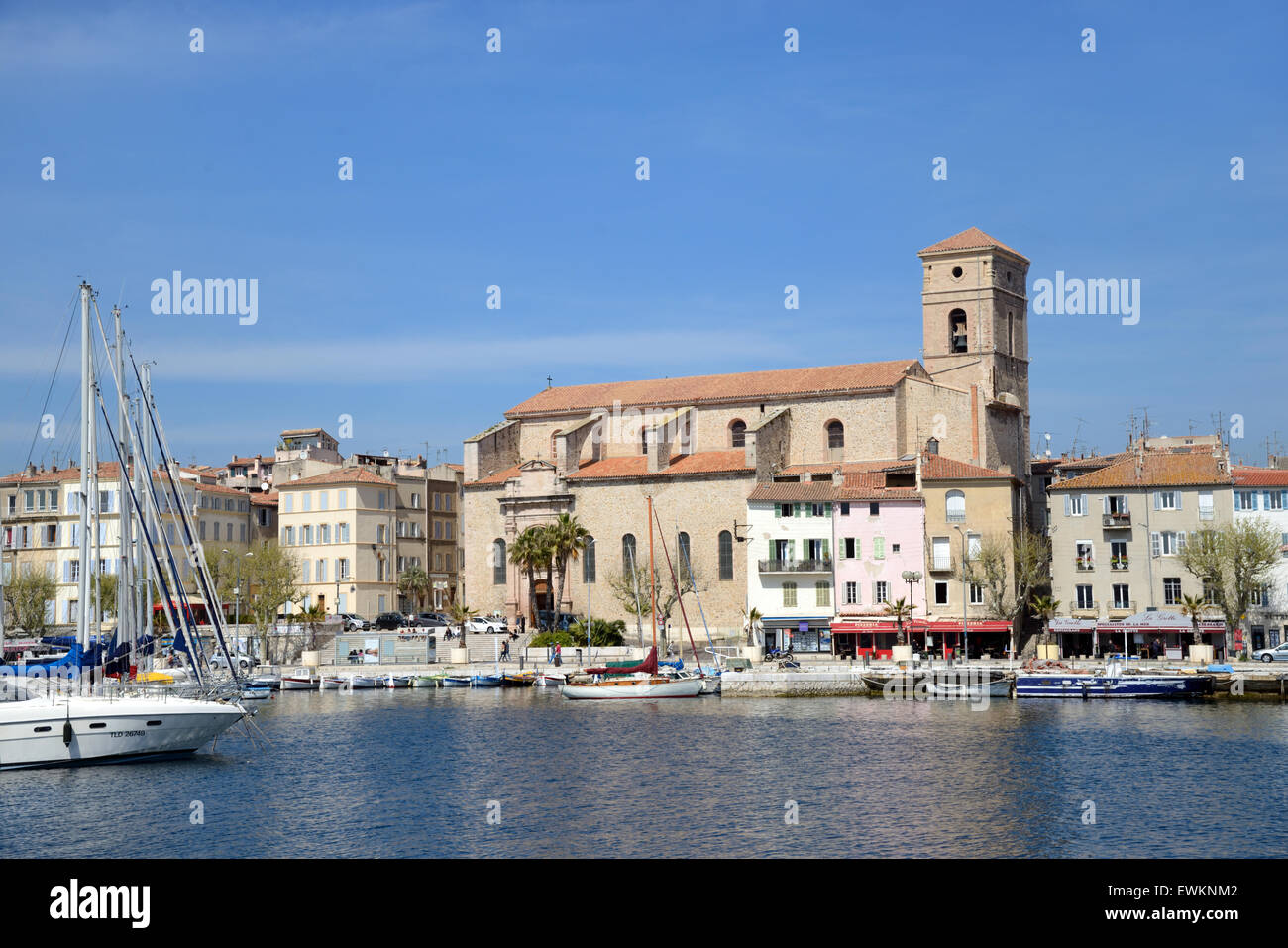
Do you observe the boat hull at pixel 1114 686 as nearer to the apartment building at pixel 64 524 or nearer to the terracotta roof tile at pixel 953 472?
the terracotta roof tile at pixel 953 472

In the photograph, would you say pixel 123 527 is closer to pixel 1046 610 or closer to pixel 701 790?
pixel 701 790

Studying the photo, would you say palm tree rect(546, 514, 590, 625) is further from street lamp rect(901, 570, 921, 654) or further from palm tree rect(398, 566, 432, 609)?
street lamp rect(901, 570, 921, 654)

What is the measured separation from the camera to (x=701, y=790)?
31.3 m

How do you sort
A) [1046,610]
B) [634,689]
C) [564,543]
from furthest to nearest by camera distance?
[564,543], [1046,610], [634,689]

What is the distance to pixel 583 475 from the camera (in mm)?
73812

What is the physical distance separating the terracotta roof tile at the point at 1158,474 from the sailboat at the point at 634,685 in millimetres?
21115

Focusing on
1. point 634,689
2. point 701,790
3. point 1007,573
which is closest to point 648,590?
point 634,689

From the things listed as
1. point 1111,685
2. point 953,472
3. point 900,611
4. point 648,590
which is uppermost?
point 953,472

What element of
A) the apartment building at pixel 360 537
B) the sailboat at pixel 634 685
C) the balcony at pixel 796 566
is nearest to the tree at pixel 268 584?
the apartment building at pixel 360 537

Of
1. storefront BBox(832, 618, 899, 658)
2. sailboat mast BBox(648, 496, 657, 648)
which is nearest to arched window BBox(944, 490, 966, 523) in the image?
storefront BBox(832, 618, 899, 658)

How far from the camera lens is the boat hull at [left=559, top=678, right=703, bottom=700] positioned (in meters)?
56.0

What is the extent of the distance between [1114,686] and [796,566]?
1810 cm

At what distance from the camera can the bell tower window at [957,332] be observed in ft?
244
